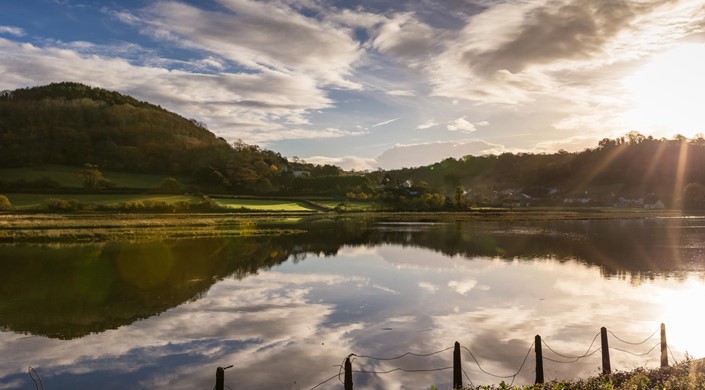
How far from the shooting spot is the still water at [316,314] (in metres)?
16.8

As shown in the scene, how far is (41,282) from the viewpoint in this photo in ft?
100

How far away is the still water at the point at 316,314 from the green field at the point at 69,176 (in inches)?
2958

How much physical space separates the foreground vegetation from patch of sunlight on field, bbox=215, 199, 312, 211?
91.2 metres

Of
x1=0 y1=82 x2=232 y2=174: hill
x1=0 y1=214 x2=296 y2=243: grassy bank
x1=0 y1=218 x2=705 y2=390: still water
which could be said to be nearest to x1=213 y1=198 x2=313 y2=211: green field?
x1=0 y1=214 x2=296 y2=243: grassy bank

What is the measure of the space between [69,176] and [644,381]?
129933 millimetres

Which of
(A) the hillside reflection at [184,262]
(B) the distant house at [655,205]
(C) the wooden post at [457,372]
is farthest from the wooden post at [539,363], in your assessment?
(B) the distant house at [655,205]

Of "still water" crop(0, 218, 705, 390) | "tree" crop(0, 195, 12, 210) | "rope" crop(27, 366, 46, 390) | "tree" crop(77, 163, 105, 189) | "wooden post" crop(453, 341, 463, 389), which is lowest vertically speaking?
"rope" crop(27, 366, 46, 390)

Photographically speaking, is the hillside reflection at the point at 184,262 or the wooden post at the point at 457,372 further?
the hillside reflection at the point at 184,262

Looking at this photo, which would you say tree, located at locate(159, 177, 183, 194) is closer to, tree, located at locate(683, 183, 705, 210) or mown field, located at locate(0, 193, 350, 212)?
mown field, located at locate(0, 193, 350, 212)

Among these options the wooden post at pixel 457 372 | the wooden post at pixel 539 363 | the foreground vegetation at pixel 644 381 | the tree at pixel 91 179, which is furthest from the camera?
the tree at pixel 91 179

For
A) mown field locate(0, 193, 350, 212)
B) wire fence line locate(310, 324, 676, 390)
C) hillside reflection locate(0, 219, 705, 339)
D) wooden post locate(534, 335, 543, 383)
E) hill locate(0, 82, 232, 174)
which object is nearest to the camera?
wooden post locate(534, 335, 543, 383)

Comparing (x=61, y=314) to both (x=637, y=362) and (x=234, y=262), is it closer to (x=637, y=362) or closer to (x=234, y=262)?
(x=234, y=262)

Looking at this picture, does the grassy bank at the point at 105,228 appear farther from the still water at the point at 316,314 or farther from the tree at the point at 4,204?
the tree at the point at 4,204

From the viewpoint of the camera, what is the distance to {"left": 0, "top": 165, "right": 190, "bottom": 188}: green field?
110 m
